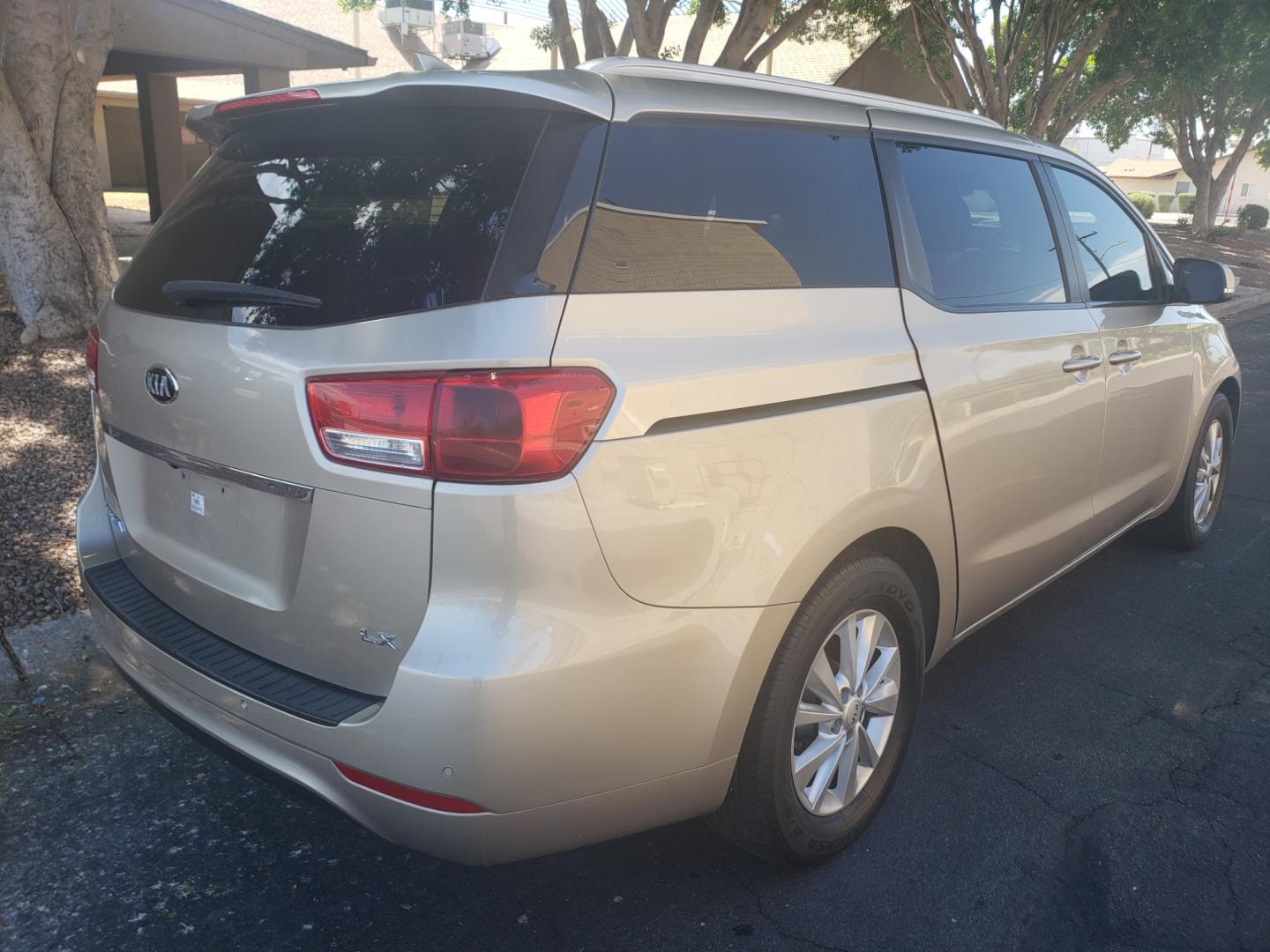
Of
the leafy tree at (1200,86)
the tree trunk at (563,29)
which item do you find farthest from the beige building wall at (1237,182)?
the tree trunk at (563,29)

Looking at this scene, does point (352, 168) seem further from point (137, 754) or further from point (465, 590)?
point (137, 754)

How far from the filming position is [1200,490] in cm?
507

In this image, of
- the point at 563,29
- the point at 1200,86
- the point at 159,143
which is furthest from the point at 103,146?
the point at 1200,86

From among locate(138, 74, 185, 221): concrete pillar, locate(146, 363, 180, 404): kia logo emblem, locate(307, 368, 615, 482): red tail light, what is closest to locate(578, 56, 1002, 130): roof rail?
locate(307, 368, 615, 482): red tail light

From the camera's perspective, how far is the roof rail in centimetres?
244

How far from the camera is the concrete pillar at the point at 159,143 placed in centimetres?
1923

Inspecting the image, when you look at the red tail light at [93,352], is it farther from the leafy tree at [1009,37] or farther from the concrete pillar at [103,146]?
the concrete pillar at [103,146]

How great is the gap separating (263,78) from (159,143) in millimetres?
2759

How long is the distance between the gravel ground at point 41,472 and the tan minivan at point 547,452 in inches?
57.3

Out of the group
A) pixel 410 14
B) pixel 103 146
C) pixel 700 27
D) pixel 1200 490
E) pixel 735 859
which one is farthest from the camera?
pixel 103 146

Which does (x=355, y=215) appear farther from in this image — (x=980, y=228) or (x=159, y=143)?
(x=159, y=143)

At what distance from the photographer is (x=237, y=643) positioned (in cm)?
234

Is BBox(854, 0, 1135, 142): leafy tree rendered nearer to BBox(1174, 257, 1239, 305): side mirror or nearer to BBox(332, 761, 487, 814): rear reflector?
BBox(1174, 257, 1239, 305): side mirror

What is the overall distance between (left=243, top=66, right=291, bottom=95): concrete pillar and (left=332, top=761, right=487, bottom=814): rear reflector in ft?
56.3
